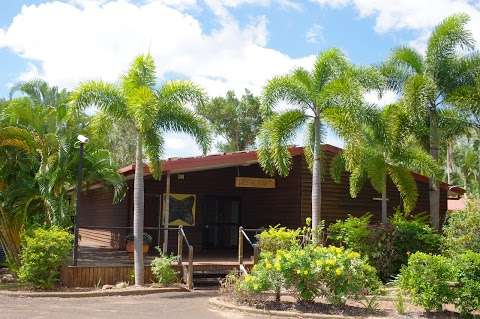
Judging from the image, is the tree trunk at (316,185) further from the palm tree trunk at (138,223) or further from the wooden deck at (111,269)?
the palm tree trunk at (138,223)

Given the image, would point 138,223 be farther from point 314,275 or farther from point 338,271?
point 338,271

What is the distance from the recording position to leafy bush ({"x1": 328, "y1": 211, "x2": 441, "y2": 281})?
47.1ft

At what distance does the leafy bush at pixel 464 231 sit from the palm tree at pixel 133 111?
5857 millimetres

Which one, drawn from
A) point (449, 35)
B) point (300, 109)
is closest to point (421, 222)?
point (300, 109)

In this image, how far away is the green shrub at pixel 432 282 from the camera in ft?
31.8

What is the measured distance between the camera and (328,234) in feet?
53.2

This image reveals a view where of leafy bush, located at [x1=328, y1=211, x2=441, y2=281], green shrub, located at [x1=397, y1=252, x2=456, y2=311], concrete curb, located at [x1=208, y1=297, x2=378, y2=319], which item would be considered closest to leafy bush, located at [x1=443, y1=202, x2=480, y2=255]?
leafy bush, located at [x1=328, y1=211, x2=441, y2=281]

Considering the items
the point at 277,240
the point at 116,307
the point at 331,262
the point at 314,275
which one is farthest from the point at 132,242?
the point at 331,262

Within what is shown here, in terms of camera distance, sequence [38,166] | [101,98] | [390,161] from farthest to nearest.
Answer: [390,161] → [38,166] → [101,98]

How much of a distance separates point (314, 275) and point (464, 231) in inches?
198

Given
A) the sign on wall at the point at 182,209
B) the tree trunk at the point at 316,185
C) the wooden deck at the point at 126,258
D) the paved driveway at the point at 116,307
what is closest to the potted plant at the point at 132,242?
the wooden deck at the point at 126,258

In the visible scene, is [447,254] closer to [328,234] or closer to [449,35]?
[328,234]

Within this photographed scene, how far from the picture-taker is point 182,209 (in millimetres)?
19125

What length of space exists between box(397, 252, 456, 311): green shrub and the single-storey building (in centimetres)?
762
